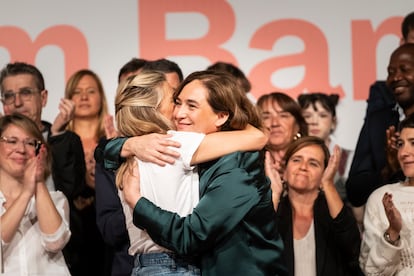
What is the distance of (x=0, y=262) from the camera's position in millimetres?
4203

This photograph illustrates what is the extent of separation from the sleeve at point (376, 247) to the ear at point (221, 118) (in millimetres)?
1169

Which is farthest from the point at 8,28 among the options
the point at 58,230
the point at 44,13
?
the point at 58,230

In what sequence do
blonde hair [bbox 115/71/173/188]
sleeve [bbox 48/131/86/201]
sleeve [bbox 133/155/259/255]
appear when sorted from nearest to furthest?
sleeve [bbox 133/155/259/255], blonde hair [bbox 115/71/173/188], sleeve [bbox 48/131/86/201]

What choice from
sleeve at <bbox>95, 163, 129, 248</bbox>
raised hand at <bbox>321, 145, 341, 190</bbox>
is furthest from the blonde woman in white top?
raised hand at <bbox>321, 145, 341, 190</bbox>

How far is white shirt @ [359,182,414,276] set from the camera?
430 cm

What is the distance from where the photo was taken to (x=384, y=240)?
430cm

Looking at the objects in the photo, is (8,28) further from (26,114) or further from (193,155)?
(193,155)

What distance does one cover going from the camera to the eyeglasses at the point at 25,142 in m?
4.59

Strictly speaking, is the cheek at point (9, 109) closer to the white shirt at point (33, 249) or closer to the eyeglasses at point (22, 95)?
the eyeglasses at point (22, 95)

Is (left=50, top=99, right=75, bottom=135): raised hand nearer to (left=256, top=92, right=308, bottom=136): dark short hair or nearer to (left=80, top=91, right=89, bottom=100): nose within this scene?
(left=80, top=91, right=89, bottom=100): nose

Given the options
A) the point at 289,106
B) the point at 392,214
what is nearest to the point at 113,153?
the point at 392,214

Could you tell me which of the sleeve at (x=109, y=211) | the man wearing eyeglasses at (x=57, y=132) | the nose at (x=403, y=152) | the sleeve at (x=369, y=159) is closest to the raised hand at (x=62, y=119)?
the man wearing eyeglasses at (x=57, y=132)

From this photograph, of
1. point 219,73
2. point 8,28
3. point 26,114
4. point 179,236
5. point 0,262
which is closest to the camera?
point 179,236

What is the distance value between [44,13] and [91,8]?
0.30 m
